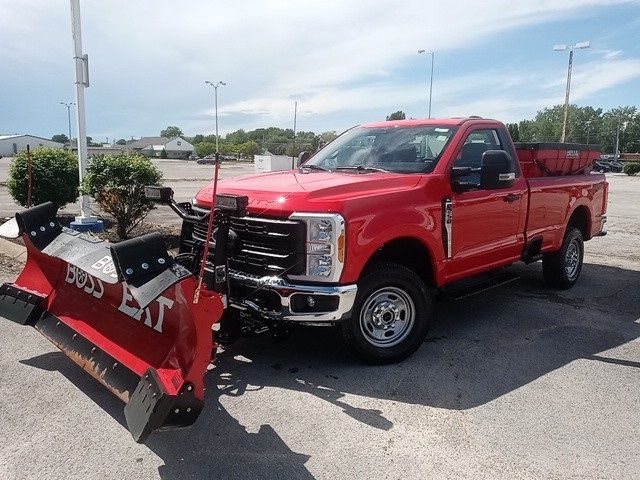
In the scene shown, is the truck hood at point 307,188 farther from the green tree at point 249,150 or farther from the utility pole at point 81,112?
the green tree at point 249,150

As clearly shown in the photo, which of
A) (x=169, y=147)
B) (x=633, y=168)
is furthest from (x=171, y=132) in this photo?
(x=633, y=168)

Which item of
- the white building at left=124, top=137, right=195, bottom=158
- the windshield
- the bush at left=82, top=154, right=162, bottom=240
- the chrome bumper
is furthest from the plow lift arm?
the white building at left=124, top=137, right=195, bottom=158

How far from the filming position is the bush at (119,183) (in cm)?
834

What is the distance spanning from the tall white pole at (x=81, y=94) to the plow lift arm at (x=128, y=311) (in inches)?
201

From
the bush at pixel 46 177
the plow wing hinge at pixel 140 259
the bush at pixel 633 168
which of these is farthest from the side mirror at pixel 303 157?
the bush at pixel 633 168

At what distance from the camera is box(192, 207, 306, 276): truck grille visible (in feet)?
12.9

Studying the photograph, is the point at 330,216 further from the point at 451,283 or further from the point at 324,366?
the point at 451,283

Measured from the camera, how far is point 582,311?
6047 mm

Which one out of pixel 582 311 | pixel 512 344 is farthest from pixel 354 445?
pixel 582 311

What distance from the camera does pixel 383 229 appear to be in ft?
13.6

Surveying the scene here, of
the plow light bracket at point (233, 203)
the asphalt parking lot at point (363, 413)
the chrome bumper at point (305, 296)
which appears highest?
the plow light bracket at point (233, 203)

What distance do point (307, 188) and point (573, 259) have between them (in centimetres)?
459

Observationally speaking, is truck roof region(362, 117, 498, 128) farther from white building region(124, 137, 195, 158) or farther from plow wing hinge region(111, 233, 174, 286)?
white building region(124, 137, 195, 158)

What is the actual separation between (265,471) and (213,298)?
39.7 inches
